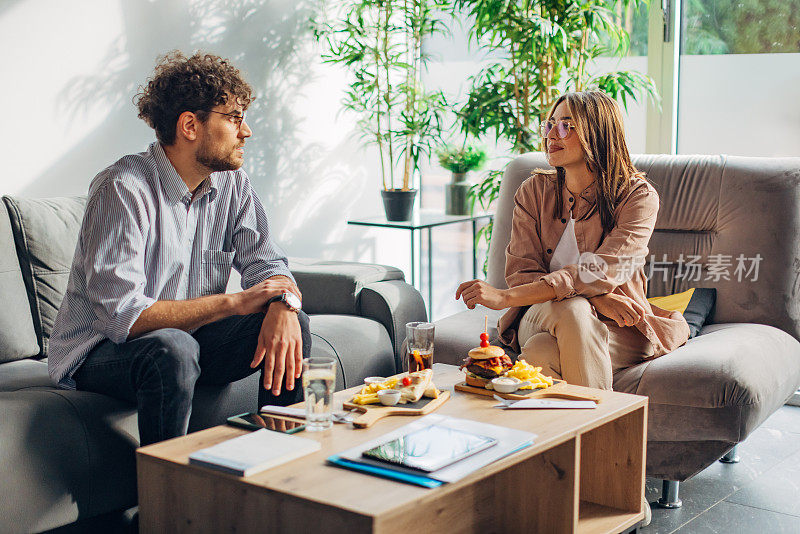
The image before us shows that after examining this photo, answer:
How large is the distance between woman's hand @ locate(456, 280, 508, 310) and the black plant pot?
4.83 feet

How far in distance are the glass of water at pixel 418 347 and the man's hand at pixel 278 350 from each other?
0.28 metres

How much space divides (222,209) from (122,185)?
32 cm

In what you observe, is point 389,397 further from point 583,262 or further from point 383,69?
point 383,69

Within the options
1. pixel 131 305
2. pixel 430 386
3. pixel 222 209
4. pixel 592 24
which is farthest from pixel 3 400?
pixel 592 24

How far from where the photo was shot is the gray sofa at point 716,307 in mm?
2107

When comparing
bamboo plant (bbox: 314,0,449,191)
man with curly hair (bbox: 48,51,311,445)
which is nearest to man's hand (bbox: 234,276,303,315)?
man with curly hair (bbox: 48,51,311,445)

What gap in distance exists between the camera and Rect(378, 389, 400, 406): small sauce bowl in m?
1.73

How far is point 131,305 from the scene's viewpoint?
193 cm

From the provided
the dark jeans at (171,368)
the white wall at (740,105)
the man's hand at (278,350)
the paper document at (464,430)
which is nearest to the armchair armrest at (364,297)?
the dark jeans at (171,368)

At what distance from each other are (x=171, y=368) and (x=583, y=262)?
111 centimetres

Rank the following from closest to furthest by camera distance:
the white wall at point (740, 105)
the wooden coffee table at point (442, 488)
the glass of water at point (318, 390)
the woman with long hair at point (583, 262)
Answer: the wooden coffee table at point (442, 488)
the glass of water at point (318, 390)
the woman with long hair at point (583, 262)
the white wall at point (740, 105)

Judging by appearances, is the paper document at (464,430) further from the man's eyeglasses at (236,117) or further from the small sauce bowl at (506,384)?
the man's eyeglasses at (236,117)

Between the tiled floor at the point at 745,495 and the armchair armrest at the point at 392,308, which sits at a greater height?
the armchair armrest at the point at 392,308

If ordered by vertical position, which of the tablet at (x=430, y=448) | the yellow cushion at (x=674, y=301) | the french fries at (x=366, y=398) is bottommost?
the french fries at (x=366, y=398)
